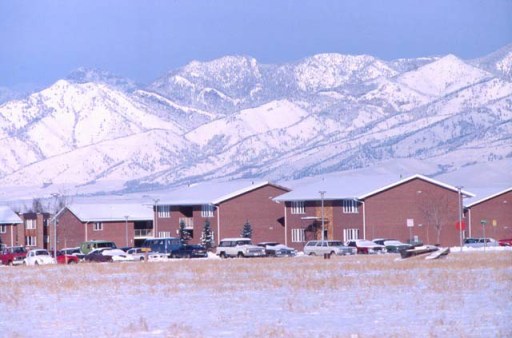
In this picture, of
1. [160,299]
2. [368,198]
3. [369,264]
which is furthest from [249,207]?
[160,299]

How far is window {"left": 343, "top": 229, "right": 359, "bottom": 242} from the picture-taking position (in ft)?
321

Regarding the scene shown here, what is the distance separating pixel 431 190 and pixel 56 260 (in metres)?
35.5

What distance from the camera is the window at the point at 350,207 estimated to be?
9906 centimetres

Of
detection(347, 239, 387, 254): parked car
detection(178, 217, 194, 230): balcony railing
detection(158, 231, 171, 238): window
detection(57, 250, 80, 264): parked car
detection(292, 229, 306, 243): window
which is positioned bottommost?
detection(57, 250, 80, 264): parked car

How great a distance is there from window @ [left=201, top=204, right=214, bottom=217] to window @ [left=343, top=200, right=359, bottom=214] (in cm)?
1248

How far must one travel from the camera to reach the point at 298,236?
101125 millimetres

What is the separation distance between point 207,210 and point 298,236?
975 centimetres

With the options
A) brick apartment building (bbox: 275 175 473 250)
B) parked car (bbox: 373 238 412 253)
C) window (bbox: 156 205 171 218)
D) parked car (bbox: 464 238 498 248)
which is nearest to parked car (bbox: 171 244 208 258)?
parked car (bbox: 373 238 412 253)

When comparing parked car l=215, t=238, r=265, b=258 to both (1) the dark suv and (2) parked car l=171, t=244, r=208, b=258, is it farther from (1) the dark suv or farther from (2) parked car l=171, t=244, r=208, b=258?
(2) parked car l=171, t=244, r=208, b=258

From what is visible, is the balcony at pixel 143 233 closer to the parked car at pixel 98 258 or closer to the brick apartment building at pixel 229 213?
the brick apartment building at pixel 229 213

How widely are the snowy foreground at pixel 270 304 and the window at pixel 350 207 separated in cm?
5038

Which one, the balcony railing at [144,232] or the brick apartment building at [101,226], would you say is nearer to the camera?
the brick apartment building at [101,226]

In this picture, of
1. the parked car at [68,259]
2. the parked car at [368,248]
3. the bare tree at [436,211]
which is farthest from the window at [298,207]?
the parked car at [68,259]

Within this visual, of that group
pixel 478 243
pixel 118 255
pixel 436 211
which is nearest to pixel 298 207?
pixel 436 211
